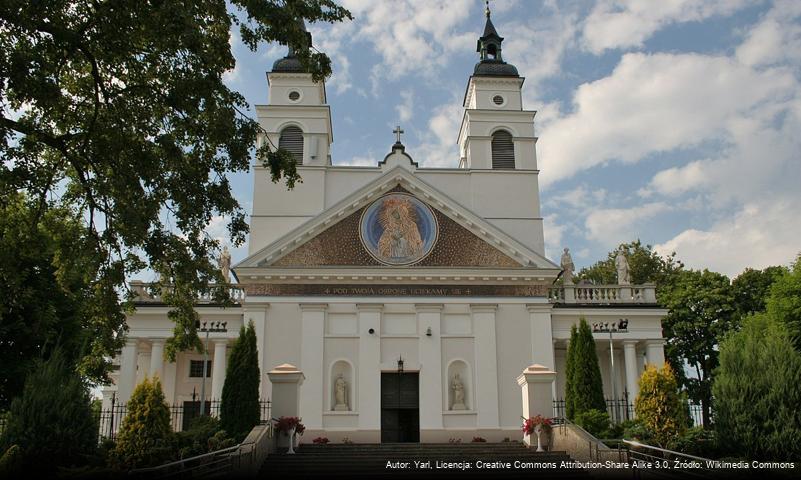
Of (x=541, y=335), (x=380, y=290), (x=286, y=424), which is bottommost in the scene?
(x=286, y=424)

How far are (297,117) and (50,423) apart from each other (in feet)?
75.3

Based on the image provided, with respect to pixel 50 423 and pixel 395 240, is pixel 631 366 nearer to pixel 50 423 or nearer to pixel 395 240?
pixel 395 240

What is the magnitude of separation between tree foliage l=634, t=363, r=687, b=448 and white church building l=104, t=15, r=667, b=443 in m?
9.54

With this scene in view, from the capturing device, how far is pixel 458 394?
1101 inches

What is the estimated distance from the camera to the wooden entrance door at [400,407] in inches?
1089

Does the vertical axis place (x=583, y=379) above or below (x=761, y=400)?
above

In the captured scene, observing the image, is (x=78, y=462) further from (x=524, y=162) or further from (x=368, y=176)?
(x=524, y=162)

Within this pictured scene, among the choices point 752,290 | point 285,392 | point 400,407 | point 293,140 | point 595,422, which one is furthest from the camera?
point 752,290

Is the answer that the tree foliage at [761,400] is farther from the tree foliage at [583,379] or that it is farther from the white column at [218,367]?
the white column at [218,367]

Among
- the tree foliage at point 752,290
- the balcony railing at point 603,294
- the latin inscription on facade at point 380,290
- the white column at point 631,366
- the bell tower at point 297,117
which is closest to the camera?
the latin inscription on facade at point 380,290

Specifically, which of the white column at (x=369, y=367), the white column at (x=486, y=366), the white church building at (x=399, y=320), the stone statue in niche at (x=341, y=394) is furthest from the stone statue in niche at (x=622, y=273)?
the stone statue in niche at (x=341, y=394)

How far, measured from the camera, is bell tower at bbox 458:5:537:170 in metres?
37.0

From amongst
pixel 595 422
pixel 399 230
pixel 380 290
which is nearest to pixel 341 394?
pixel 380 290

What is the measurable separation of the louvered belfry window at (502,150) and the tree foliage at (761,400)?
72.6 feet
